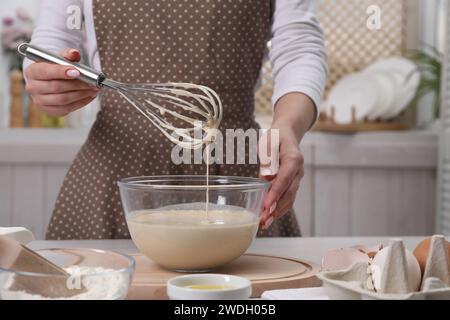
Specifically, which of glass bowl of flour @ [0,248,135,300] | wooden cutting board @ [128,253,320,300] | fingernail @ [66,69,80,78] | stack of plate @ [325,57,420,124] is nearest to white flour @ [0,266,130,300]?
glass bowl of flour @ [0,248,135,300]

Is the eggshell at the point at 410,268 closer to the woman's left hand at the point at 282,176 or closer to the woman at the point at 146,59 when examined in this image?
the woman's left hand at the point at 282,176

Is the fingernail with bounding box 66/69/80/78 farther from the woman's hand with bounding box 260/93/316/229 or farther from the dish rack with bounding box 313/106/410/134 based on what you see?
the dish rack with bounding box 313/106/410/134

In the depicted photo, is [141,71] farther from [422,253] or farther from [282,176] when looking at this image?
[422,253]

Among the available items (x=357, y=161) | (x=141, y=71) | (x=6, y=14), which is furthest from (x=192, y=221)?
(x=6, y=14)

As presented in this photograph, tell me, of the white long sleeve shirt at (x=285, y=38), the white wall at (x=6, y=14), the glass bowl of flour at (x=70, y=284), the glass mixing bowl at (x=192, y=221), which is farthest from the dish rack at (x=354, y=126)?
the glass bowl of flour at (x=70, y=284)

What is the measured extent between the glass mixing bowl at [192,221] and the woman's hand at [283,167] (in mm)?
75

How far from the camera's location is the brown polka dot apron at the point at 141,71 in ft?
3.77

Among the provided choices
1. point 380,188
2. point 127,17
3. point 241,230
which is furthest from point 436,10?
point 241,230

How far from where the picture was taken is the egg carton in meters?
0.56

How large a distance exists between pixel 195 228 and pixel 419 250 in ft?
0.76

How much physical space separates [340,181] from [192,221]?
1.32m

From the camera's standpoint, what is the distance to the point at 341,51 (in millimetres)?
2406

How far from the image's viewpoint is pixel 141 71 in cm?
115

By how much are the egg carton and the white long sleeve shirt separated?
1.61 ft
